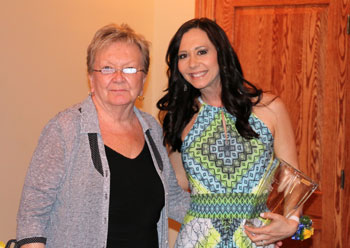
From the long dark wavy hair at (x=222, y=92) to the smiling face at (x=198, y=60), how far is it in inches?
0.9

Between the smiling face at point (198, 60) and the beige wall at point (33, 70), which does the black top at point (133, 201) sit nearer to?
the smiling face at point (198, 60)

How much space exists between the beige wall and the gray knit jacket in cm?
63

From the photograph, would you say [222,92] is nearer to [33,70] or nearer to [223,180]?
[223,180]

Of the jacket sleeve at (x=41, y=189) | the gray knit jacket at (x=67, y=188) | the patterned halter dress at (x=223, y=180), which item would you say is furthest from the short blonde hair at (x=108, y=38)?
the patterned halter dress at (x=223, y=180)

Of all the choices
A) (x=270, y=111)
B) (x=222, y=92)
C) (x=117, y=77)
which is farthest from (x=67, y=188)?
(x=270, y=111)

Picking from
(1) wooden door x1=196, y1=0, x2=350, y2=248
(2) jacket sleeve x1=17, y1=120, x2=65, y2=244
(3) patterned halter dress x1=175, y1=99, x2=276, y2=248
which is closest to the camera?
(2) jacket sleeve x1=17, y1=120, x2=65, y2=244

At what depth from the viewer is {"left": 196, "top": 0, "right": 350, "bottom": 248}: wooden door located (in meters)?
3.32

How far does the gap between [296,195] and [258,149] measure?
362 mm

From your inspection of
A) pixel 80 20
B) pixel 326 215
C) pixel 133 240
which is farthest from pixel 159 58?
pixel 133 240

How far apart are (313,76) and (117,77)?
5.66 feet

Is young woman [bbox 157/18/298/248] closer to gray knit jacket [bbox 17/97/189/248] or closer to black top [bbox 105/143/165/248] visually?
black top [bbox 105/143/165/248]

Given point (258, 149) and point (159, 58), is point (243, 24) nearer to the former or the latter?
point (159, 58)

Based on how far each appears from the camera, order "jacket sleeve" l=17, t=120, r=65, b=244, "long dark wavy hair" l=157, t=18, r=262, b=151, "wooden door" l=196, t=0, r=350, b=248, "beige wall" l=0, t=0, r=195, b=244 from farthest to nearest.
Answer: "wooden door" l=196, t=0, r=350, b=248
"beige wall" l=0, t=0, r=195, b=244
"long dark wavy hair" l=157, t=18, r=262, b=151
"jacket sleeve" l=17, t=120, r=65, b=244

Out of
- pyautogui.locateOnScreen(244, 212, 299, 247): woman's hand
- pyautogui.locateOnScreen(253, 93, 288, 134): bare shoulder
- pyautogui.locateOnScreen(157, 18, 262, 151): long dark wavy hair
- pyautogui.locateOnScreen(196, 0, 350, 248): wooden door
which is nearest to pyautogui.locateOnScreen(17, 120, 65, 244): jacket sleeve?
pyautogui.locateOnScreen(157, 18, 262, 151): long dark wavy hair
